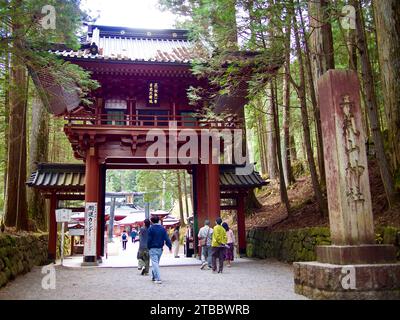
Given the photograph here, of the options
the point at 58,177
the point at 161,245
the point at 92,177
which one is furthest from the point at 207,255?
the point at 58,177

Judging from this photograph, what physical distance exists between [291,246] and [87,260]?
6.52 metres

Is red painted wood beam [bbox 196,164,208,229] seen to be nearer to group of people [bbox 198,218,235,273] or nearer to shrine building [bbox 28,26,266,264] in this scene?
shrine building [bbox 28,26,266,264]

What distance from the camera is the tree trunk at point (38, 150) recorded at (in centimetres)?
1562

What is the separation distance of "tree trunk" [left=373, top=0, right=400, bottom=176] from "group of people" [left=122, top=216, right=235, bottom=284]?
4.68 metres

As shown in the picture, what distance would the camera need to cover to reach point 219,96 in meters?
13.2

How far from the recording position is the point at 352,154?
21.1 ft

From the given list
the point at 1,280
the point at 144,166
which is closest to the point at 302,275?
the point at 1,280

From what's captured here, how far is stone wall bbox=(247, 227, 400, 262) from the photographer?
7211mm

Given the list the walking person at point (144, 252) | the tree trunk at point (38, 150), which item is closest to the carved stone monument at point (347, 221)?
the walking person at point (144, 252)

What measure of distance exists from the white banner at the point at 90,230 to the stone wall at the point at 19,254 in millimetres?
1698

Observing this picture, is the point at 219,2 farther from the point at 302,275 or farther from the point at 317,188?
the point at 302,275

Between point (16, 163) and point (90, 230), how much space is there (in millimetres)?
3195
